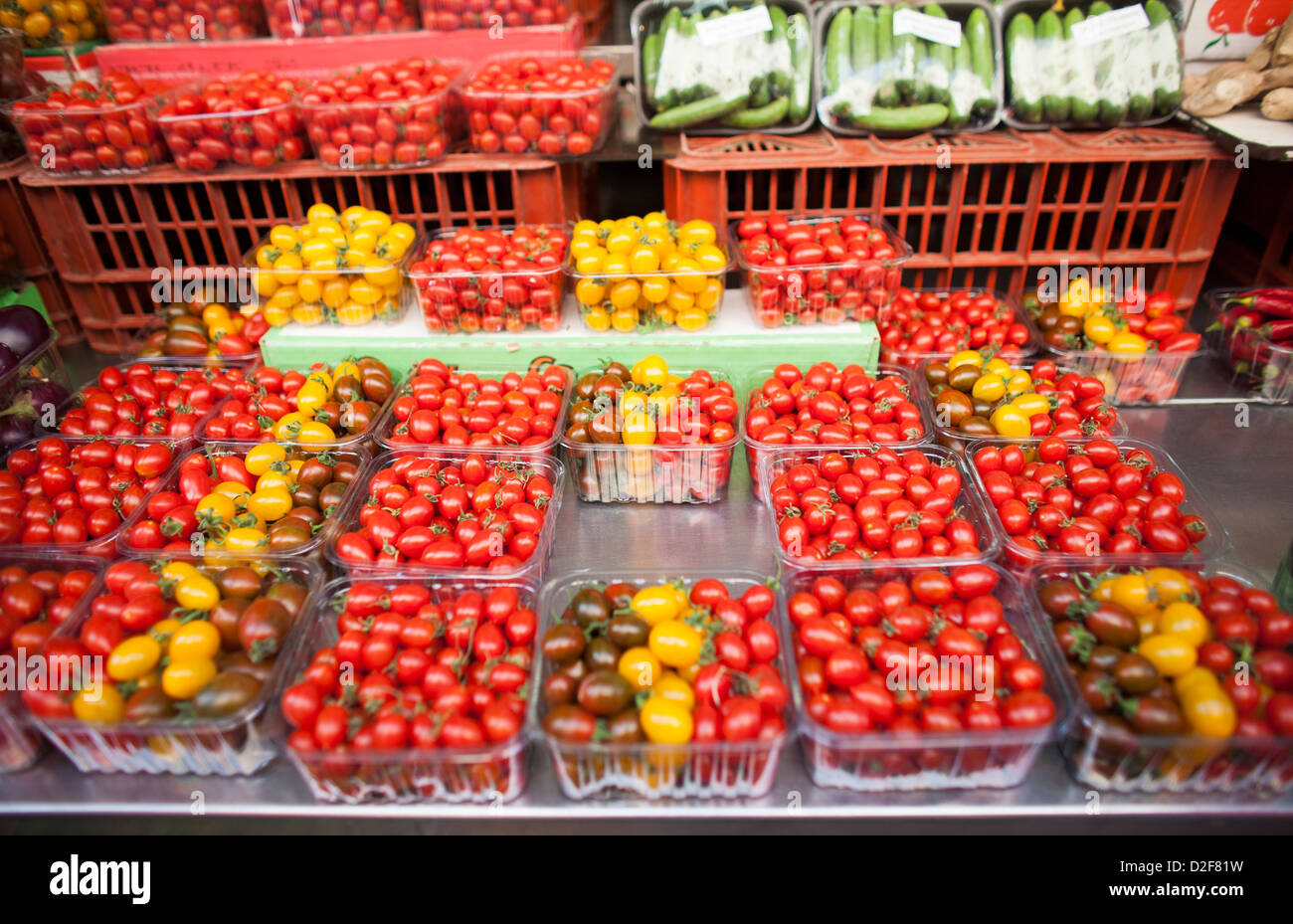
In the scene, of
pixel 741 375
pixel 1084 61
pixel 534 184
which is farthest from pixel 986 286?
pixel 534 184

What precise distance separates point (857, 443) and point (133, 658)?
223 cm

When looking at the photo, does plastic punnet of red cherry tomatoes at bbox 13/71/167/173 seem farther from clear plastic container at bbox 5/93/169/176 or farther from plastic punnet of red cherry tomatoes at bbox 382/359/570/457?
plastic punnet of red cherry tomatoes at bbox 382/359/570/457

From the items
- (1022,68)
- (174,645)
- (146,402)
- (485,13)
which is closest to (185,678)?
(174,645)

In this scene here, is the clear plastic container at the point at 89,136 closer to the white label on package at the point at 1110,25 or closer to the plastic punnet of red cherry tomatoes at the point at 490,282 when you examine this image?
the plastic punnet of red cherry tomatoes at the point at 490,282

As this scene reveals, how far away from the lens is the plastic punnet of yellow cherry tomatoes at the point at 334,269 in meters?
3.22

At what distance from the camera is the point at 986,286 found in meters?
3.76

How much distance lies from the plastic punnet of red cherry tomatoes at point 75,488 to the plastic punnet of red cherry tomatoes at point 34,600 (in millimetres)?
127

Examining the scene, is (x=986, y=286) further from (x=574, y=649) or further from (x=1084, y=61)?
(x=574, y=649)

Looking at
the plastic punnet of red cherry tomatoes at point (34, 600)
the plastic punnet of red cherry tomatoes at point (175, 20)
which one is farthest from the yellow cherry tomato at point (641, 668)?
the plastic punnet of red cherry tomatoes at point (175, 20)

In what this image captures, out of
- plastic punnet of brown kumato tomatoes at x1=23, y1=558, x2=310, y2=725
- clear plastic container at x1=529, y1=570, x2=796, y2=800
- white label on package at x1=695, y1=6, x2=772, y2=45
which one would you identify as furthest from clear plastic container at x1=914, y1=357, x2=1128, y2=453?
plastic punnet of brown kumato tomatoes at x1=23, y1=558, x2=310, y2=725

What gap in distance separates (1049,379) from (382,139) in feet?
10.1

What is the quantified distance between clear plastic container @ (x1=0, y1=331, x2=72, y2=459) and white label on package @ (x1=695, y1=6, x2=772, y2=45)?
10.8 ft

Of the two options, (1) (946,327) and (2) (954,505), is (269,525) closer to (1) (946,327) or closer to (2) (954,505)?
Result: (2) (954,505)

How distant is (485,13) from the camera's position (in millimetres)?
4125
